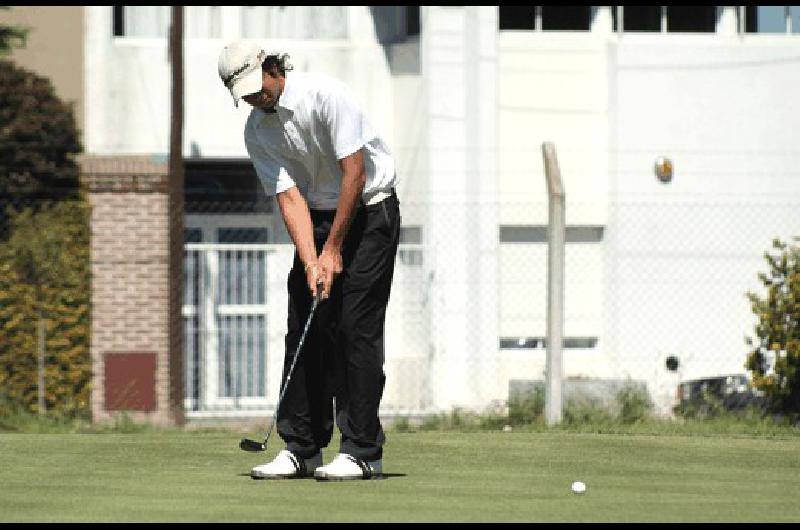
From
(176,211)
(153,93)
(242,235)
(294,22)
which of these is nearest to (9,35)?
(176,211)

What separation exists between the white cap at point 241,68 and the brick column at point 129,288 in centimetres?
923

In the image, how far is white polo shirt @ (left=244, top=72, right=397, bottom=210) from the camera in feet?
24.1

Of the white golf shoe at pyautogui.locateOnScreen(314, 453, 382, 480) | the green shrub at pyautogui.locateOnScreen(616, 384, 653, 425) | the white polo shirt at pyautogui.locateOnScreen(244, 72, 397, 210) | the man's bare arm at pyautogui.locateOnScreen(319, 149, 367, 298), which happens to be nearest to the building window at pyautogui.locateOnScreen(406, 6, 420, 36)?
the green shrub at pyautogui.locateOnScreen(616, 384, 653, 425)

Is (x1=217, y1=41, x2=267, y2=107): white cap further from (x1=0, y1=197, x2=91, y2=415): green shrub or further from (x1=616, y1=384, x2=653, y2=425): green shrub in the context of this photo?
(x1=0, y1=197, x2=91, y2=415): green shrub

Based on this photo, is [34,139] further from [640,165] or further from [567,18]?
[640,165]

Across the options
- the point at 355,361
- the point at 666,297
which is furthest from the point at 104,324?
the point at 355,361

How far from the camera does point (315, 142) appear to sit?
7.47 m

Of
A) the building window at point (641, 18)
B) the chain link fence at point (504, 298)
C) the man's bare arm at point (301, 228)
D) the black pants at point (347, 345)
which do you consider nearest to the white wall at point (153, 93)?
the chain link fence at point (504, 298)

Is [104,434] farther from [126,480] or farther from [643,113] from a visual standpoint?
[643,113]

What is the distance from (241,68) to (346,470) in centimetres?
157

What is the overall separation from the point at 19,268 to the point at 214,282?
2.37 meters

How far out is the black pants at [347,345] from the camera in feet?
24.8

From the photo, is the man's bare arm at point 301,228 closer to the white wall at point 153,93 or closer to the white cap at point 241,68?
the white cap at point 241,68

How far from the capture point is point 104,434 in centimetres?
1066
